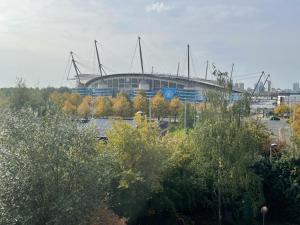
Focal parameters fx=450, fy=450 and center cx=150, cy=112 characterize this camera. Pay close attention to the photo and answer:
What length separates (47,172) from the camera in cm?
1138

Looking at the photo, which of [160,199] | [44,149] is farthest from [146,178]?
[44,149]

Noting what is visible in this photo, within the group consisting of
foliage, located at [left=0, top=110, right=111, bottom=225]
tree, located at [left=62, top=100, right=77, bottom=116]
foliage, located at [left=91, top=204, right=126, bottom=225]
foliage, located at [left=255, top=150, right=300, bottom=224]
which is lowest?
foliage, located at [left=255, top=150, right=300, bottom=224]

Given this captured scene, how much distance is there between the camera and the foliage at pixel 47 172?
35.7 ft

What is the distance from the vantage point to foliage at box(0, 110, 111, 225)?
10883 millimetres

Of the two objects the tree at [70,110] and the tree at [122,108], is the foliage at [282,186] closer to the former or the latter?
the tree at [70,110]

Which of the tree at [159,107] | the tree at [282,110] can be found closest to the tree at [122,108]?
the tree at [159,107]

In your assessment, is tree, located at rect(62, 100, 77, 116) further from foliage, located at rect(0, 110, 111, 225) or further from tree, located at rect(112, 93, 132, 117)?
tree, located at rect(112, 93, 132, 117)

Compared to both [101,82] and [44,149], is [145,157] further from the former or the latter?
[101,82]

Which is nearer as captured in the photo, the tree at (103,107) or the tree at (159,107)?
the tree at (103,107)

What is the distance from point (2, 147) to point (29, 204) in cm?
170

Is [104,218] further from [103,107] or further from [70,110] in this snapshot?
[103,107]

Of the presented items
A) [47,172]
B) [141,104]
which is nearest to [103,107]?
[141,104]

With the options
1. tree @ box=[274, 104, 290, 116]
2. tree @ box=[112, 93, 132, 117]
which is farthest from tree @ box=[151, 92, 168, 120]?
tree @ box=[274, 104, 290, 116]

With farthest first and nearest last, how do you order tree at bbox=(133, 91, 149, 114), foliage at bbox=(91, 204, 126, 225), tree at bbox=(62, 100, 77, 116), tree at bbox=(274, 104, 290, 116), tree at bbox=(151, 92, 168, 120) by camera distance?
1. tree at bbox=(274, 104, 290, 116)
2. tree at bbox=(151, 92, 168, 120)
3. tree at bbox=(133, 91, 149, 114)
4. tree at bbox=(62, 100, 77, 116)
5. foliage at bbox=(91, 204, 126, 225)
